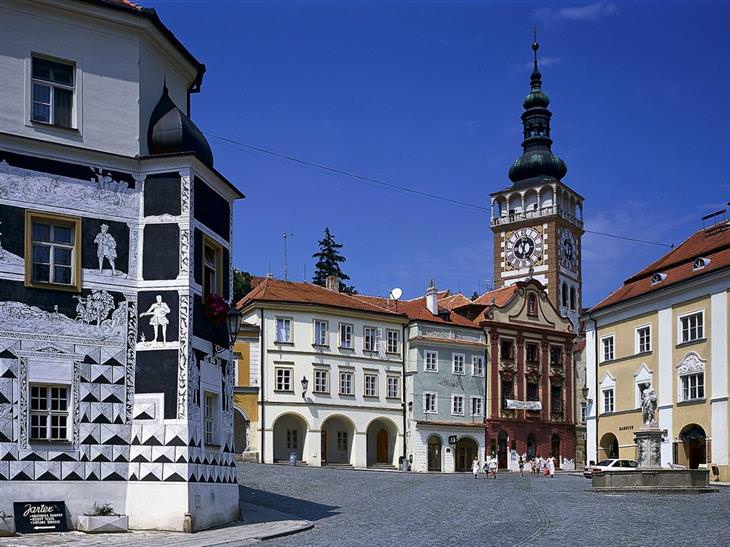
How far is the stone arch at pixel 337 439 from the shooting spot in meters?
65.5

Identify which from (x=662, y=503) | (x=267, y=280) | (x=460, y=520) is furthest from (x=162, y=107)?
(x=267, y=280)

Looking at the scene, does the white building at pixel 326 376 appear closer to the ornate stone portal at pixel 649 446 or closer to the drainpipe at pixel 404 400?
the drainpipe at pixel 404 400

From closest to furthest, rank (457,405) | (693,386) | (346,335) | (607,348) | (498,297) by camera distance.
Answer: (693,386) → (607,348) → (346,335) → (457,405) → (498,297)

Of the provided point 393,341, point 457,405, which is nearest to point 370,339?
point 393,341

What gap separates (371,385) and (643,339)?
67.4 feet

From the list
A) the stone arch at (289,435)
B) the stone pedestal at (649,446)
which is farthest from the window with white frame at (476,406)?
the stone pedestal at (649,446)

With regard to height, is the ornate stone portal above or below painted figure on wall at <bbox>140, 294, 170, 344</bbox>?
below

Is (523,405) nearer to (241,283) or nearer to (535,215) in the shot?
(241,283)

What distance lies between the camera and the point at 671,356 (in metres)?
49.7

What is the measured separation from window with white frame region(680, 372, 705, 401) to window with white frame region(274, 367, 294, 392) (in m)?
24.3

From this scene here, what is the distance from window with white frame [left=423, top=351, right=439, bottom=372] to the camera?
69.3m

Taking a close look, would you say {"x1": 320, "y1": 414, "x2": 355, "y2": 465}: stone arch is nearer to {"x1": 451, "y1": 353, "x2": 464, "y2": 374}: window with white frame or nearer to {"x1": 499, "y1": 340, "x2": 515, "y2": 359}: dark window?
{"x1": 451, "y1": 353, "x2": 464, "y2": 374}: window with white frame

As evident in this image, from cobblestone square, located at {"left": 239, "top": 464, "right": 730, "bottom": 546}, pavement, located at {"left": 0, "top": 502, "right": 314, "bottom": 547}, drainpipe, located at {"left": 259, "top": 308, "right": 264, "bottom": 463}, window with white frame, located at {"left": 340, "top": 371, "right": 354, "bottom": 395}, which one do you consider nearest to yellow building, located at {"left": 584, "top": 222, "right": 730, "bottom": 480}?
cobblestone square, located at {"left": 239, "top": 464, "right": 730, "bottom": 546}

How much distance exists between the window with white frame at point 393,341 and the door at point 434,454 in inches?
252
